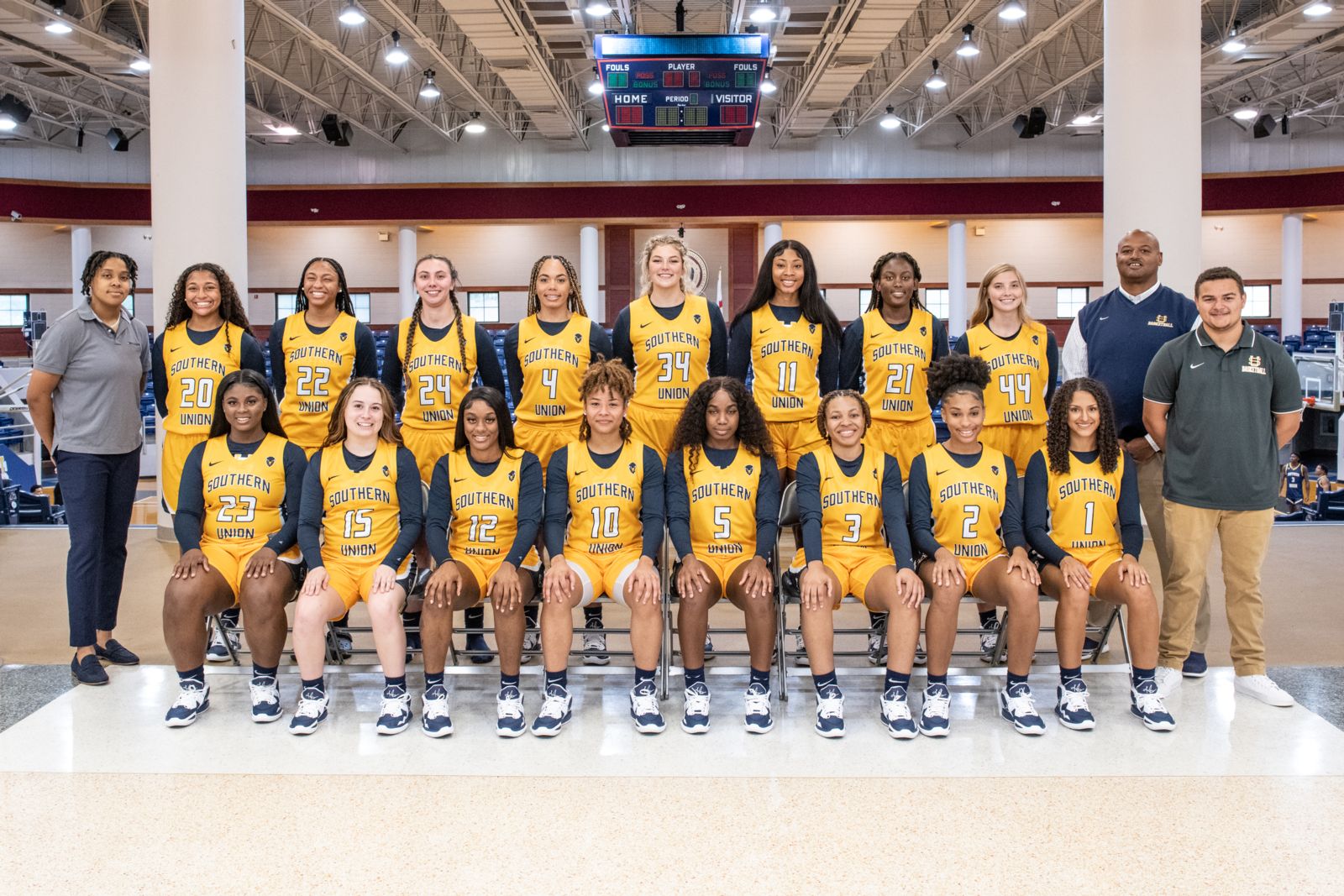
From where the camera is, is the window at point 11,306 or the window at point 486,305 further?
the window at point 486,305

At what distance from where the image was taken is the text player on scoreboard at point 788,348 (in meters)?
3.96

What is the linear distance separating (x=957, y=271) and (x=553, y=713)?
18.1 metres

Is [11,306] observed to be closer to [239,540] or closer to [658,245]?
[239,540]

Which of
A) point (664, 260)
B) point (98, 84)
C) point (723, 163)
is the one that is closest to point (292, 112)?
point (98, 84)

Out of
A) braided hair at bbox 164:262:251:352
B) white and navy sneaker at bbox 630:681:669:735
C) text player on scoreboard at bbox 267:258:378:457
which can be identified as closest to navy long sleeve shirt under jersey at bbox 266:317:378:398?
text player on scoreboard at bbox 267:258:378:457

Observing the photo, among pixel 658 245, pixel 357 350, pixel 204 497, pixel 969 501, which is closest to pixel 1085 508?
pixel 969 501

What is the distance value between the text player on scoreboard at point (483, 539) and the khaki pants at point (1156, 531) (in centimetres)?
225

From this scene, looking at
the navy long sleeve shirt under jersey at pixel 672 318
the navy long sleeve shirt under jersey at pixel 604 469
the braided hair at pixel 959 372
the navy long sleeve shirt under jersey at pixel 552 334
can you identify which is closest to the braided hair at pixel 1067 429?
the braided hair at pixel 959 372

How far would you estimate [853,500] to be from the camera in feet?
11.6

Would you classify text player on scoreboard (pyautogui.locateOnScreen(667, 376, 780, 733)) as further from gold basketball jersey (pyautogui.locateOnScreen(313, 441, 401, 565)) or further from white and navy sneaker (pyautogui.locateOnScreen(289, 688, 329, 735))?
white and navy sneaker (pyautogui.locateOnScreen(289, 688, 329, 735))

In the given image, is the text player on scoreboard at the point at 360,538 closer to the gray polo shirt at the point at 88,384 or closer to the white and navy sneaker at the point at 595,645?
the white and navy sneaker at the point at 595,645

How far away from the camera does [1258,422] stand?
3598 millimetres

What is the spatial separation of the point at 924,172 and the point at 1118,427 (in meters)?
17.0

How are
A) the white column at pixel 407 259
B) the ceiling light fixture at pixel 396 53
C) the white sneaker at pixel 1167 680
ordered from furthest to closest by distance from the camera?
the white column at pixel 407 259 < the ceiling light fixture at pixel 396 53 < the white sneaker at pixel 1167 680
